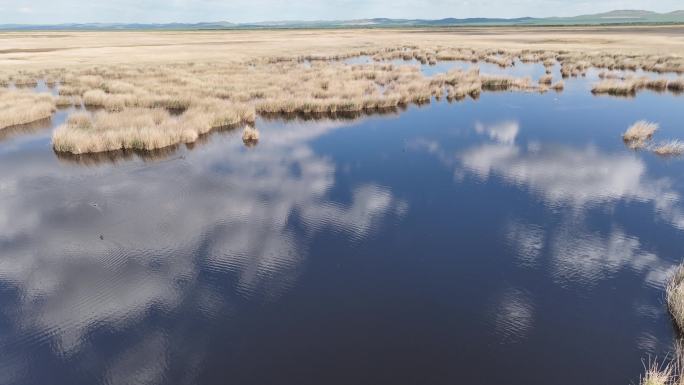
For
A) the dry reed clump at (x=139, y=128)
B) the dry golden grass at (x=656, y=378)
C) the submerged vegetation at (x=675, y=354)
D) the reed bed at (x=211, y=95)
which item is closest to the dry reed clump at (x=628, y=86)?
the reed bed at (x=211, y=95)

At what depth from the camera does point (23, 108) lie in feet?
79.4

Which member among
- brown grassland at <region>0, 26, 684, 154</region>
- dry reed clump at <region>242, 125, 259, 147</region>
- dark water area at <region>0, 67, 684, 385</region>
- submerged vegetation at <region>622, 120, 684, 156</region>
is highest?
brown grassland at <region>0, 26, 684, 154</region>

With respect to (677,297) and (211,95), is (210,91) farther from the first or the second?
(677,297)

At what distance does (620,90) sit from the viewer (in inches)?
1233

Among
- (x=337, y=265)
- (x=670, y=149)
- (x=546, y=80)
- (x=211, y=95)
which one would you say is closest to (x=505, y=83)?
(x=546, y=80)

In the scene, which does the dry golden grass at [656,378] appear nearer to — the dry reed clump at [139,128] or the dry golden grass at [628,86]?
the dry reed clump at [139,128]

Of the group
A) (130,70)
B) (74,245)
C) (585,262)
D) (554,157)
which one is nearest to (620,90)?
(554,157)

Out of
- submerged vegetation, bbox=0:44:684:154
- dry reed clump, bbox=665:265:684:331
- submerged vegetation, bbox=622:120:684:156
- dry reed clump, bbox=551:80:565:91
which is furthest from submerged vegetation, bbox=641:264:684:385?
dry reed clump, bbox=551:80:565:91

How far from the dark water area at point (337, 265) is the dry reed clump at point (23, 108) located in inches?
227

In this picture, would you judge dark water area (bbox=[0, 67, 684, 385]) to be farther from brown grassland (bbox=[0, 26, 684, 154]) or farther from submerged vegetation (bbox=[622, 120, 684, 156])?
brown grassland (bbox=[0, 26, 684, 154])

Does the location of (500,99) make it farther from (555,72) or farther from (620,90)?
(555,72)

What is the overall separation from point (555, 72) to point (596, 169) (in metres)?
29.5

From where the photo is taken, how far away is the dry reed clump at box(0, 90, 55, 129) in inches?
908

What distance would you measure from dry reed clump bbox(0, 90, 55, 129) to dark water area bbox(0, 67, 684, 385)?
5757 millimetres
